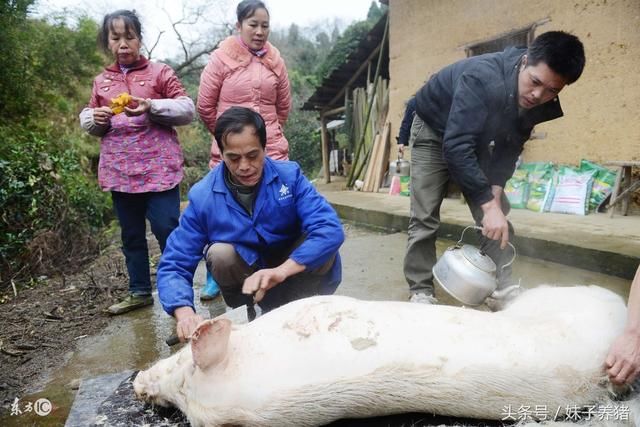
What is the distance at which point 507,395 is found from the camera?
1.55 metres

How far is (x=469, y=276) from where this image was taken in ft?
7.53

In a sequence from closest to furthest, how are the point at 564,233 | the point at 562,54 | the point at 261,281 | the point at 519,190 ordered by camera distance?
the point at 261,281
the point at 562,54
the point at 564,233
the point at 519,190

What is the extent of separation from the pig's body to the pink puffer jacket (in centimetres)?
186

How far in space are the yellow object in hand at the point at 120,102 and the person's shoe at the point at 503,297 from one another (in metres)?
2.33

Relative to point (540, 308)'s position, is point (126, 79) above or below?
above

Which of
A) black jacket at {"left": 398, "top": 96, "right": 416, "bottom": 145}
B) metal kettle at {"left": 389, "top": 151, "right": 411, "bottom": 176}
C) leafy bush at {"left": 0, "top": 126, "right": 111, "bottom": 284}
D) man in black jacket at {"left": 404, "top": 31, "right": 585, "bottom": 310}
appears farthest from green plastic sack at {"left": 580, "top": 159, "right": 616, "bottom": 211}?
leafy bush at {"left": 0, "top": 126, "right": 111, "bottom": 284}

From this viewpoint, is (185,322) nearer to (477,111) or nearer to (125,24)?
(477,111)

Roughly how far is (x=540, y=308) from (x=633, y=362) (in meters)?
0.36

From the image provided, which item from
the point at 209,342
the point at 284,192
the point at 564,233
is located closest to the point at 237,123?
the point at 284,192

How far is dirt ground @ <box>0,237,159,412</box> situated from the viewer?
2564 millimetres

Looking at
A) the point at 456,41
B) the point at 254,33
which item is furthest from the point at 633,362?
the point at 456,41

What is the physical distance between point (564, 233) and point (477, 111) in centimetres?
231

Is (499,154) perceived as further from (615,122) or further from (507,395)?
(615,122)

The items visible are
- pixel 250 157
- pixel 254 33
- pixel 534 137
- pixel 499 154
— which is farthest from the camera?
pixel 534 137
